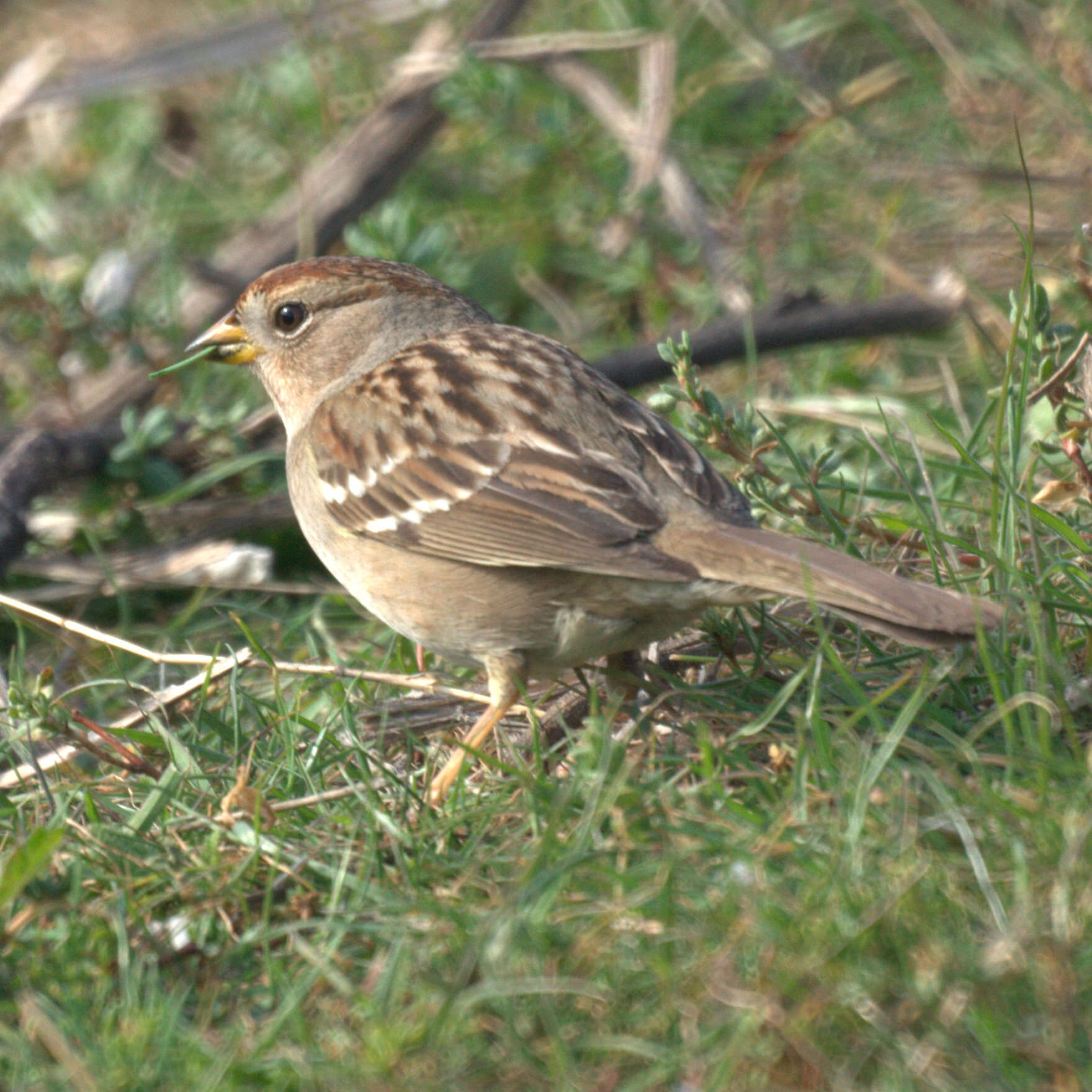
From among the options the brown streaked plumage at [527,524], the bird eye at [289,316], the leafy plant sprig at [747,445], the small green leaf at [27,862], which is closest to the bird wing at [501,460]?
the brown streaked plumage at [527,524]

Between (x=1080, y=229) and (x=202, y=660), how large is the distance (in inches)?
92.9

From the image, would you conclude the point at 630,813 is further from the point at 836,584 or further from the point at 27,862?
the point at 27,862

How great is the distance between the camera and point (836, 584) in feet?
9.57

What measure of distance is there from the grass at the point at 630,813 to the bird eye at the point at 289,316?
2.53 feet

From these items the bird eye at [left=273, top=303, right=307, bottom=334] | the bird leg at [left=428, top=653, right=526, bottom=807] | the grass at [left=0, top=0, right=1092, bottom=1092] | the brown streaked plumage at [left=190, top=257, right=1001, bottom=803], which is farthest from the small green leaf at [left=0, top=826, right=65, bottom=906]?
the bird eye at [left=273, top=303, right=307, bottom=334]

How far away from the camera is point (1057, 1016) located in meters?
2.22

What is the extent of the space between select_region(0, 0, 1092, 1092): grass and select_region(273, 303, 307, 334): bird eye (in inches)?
30.4

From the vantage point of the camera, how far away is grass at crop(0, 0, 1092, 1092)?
231cm

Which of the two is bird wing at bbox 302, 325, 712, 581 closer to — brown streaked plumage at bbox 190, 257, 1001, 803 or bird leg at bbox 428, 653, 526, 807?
brown streaked plumage at bbox 190, 257, 1001, 803

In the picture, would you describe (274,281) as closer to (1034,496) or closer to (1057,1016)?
(1034,496)

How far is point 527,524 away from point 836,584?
2.40 feet

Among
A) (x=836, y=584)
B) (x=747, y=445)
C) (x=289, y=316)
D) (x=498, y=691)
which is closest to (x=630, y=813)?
(x=836, y=584)

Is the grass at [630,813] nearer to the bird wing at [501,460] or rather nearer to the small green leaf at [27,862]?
the small green leaf at [27,862]

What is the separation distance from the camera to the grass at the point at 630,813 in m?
2.31
